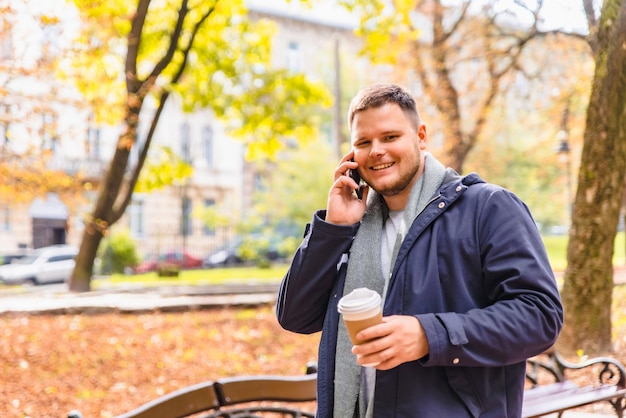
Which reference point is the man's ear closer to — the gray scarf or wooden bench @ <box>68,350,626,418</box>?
the gray scarf

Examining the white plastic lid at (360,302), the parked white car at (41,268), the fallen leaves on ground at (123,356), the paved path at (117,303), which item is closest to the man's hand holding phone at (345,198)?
the white plastic lid at (360,302)

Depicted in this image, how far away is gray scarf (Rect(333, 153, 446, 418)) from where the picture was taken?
2119mm

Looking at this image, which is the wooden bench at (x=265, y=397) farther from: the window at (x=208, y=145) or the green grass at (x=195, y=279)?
the window at (x=208, y=145)

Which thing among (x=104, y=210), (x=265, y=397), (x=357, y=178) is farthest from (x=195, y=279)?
(x=357, y=178)

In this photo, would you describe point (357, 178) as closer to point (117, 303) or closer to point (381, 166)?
point (381, 166)

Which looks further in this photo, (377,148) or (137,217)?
(137,217)

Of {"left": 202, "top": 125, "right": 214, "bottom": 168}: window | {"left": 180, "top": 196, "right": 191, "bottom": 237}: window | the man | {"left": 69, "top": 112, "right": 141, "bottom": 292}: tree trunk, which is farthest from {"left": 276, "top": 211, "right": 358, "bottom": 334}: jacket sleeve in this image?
{"left": 202, "top": 125, "right": 214, "bottom": 168}: window

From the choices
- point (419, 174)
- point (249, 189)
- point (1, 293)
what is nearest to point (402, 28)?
point (419, 174)

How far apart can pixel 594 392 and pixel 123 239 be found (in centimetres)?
2652

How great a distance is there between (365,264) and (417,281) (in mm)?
209

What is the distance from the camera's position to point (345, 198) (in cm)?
236

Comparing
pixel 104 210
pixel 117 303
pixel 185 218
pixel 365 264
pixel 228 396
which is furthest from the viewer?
pixel 185 218

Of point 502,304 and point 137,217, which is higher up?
point 502,304

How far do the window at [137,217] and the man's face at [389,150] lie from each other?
36.7 metres
